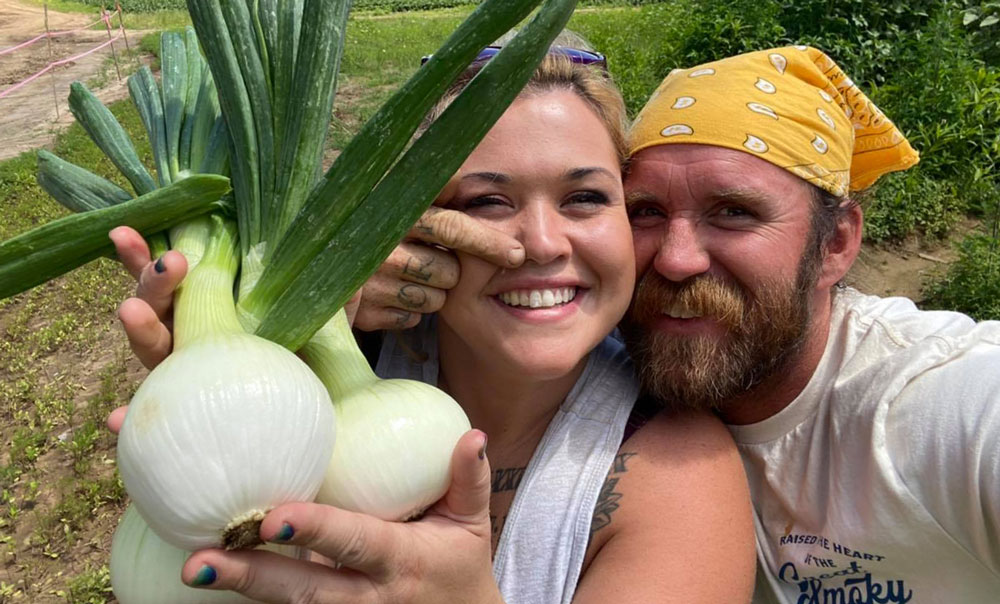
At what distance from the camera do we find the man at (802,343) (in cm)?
137

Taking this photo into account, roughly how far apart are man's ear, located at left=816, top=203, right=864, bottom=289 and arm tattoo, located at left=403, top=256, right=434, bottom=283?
1021mm

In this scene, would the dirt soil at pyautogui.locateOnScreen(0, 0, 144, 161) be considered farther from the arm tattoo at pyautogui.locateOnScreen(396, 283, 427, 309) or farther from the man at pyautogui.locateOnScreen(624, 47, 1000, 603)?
the man at pyautogui.locateOnScreen(624, 47, 1000, 603)

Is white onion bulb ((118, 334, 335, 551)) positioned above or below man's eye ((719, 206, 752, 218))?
above

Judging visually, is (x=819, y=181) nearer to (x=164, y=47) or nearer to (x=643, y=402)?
(x=643, y=402)

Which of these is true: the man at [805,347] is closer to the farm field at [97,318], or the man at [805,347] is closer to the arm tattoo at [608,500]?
the arm tattoo at [608,500]

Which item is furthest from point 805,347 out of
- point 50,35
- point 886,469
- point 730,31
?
point 50,35

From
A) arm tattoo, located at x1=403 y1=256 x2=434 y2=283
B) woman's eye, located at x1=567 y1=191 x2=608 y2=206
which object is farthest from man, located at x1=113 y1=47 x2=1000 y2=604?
woman's eye, located at x1=567 y1=191 x2=608 y2=206

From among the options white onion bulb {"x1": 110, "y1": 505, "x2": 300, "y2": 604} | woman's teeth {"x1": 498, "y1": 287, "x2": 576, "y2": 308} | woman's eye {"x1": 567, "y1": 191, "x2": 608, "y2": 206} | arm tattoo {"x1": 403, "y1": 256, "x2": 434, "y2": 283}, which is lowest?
white onion bulb {"x1": 110, "y1": 505, "x2": 300, "y2": 604}

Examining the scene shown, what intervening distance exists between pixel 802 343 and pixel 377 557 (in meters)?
1.15

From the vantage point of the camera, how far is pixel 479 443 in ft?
2.99

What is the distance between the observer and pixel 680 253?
1.59 m

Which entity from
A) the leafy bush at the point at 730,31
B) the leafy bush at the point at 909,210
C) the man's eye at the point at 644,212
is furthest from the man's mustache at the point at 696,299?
the leafy bush at the point at 730,31

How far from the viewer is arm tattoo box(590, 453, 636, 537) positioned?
1328 mm

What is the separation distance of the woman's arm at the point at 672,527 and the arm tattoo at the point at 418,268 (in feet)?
1.69
